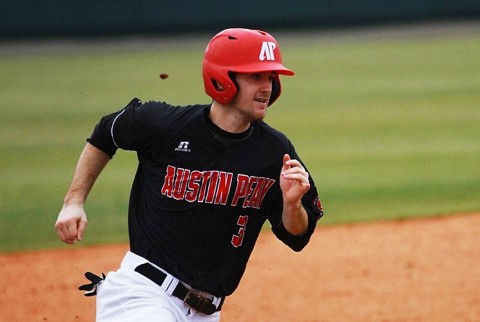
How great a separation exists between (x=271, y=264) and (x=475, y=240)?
6.25 feet

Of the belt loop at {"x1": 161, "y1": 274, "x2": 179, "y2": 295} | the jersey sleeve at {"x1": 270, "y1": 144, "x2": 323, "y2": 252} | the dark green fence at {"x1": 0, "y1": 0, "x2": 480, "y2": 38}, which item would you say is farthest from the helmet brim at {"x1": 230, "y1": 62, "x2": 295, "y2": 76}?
the dark green fence at {"x1": 0, "y1": 0, "x2": 480, "y2": 38}

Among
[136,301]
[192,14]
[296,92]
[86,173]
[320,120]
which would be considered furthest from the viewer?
[192,14]

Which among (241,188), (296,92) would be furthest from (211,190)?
(296,92)

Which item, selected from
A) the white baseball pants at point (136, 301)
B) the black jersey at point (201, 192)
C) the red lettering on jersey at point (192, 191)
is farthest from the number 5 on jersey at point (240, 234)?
the white baseball pants at point (136, 301)

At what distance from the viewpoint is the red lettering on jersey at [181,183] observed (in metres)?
4.31

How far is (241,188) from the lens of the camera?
4.30 meters

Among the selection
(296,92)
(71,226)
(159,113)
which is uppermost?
(159,113)

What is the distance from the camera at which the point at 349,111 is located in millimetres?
15836

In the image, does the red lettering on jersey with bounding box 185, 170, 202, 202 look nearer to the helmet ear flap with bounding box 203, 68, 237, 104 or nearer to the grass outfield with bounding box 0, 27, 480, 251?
the helmet ear flap with bounding box 203, 68, 237, 104

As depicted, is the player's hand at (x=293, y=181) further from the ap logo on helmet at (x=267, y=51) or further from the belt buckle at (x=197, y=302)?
the belt buckle at (x=197, y=302)

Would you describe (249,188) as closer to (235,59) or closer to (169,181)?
(169,181)

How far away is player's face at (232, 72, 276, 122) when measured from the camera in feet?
13.9

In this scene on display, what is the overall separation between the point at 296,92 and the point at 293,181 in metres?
13.8

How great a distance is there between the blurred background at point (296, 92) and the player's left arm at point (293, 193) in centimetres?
489
